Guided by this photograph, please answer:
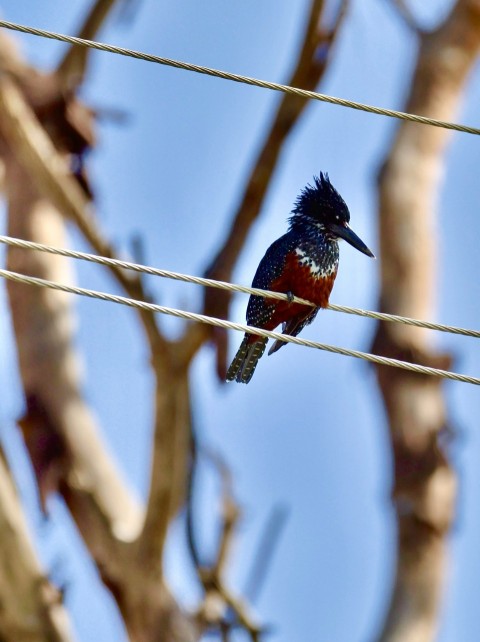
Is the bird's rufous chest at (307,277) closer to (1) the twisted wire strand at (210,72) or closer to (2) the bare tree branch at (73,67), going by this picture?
(1) the twisted wire strand at (210,72)

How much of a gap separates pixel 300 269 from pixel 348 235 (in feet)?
1.19

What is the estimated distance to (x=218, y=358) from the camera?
9.07 metres

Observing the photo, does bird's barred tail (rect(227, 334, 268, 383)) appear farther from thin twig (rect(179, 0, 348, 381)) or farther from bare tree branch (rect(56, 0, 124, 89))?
bare tree branch (rect(56, 0, 124, 89))

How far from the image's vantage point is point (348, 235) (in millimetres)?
6664

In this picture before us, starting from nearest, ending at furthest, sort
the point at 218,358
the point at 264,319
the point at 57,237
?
1. the point at 264,319
2. the point at 218,358
3. the point at 57,237

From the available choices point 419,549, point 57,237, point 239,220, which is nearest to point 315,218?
point 239,220

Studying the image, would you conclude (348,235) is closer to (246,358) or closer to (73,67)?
(246,358)

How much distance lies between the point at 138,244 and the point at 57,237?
18.4ft

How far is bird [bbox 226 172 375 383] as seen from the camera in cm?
643

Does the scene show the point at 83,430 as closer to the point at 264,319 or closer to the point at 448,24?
the point at 264,319

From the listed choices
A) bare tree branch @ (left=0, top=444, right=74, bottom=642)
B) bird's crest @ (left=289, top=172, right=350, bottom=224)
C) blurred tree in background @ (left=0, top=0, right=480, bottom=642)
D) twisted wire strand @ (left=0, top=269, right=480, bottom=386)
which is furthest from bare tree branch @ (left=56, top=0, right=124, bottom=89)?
twisted wire strand @ (left=0, top=269, right=480, bottom=386)

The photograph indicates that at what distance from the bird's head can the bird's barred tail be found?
0.68 metres

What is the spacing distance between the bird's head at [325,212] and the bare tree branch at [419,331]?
210 inches

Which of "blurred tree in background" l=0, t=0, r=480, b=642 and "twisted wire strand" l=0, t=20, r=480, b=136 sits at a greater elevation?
"twisted wire strand" l=0, t=20, r=480, b=136
